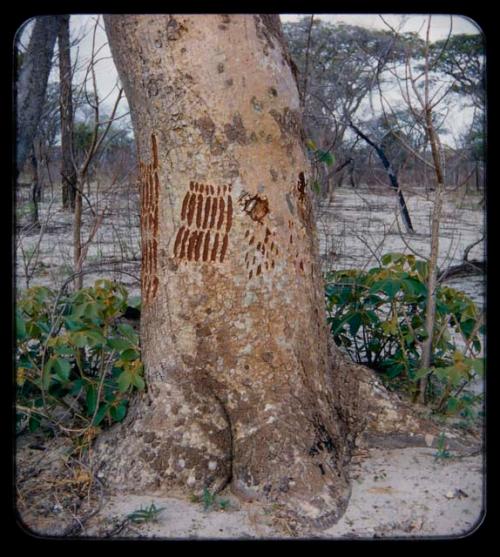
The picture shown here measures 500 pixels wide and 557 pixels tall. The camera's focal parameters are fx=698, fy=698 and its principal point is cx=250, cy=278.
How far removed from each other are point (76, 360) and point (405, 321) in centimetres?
121

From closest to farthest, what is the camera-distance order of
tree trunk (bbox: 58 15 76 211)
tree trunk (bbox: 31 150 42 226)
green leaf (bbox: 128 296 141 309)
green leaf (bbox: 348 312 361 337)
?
green leaf (bbox: 128 296 141 309) < green leaf (bbox: 348 312 361 337) < tree trunk (bbox: 58 15 76 211) < tree trunk (bbox: 31 150 42 226)

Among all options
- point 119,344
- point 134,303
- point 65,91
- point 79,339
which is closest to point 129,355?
point 119,344

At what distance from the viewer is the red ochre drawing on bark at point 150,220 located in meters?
1.96

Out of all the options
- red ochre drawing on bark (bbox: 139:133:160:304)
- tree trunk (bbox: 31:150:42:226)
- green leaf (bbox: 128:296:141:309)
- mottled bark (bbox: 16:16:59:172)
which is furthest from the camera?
tree trunk (bbox: 31:150:42:226)

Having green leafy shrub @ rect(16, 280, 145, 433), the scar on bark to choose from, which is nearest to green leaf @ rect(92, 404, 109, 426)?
green leafy shrub @ rect(16, 280, 145, 433)

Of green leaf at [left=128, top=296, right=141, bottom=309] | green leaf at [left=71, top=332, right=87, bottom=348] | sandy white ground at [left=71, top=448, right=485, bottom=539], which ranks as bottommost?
sandy white ground at [left=71, top=448, right=485, bottom=539]

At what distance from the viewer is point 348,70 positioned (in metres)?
6.46

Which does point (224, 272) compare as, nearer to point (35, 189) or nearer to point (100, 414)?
point (100, 414)

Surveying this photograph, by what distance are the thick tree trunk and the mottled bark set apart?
0.18 metres

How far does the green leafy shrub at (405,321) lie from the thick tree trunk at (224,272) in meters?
0.54

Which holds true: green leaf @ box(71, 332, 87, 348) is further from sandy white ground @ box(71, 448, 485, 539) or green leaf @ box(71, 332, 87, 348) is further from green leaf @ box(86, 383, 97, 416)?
sandy white ground @ box(71, 448, 485, 539)

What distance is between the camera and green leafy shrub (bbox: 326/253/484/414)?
7.96 ft

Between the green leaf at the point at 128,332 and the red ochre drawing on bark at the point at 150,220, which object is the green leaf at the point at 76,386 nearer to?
the green leaf at the point at 128,332

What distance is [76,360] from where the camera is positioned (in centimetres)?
220
